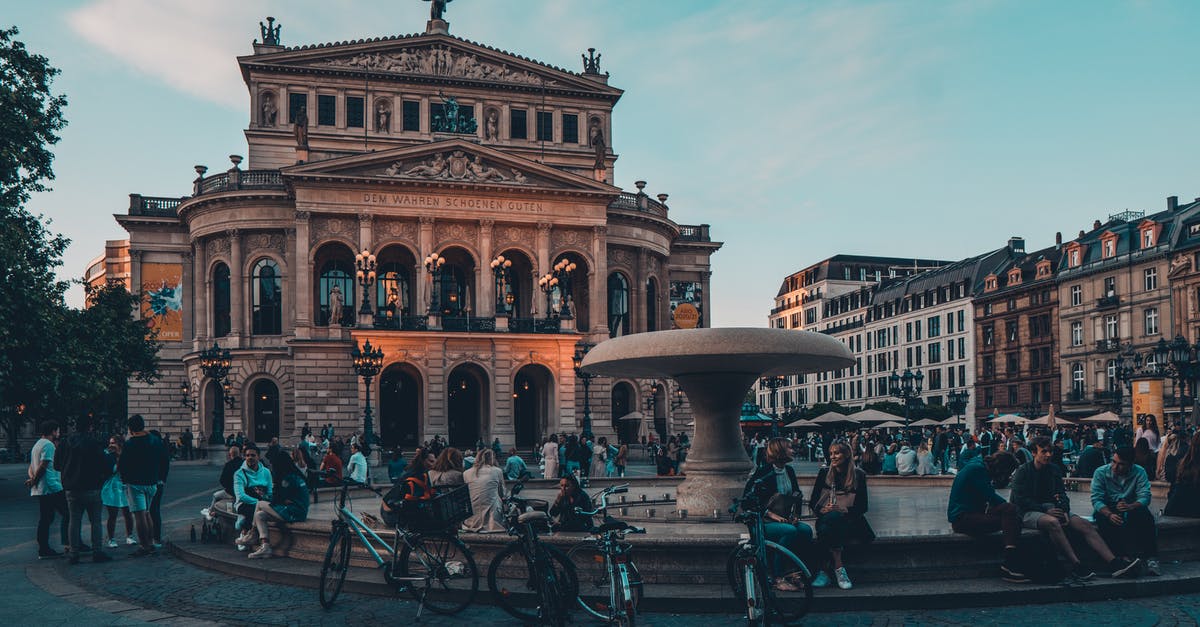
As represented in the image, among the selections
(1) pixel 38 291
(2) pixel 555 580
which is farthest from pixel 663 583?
(1) pixel 38 291

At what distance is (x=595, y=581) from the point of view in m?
9.45

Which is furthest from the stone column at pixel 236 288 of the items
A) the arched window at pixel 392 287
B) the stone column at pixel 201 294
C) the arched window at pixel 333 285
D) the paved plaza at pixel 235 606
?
the paved plaza at pixel 235 606

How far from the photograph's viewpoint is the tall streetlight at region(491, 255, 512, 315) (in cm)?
4544

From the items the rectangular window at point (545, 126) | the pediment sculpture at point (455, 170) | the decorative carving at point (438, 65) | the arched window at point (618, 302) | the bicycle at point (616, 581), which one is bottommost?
the bicycle at point (616, 581)

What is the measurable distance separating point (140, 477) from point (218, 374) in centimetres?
2813

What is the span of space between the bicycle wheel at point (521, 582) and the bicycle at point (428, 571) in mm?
328

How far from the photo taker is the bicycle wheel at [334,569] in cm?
941

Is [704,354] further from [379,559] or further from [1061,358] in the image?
[1061,358]

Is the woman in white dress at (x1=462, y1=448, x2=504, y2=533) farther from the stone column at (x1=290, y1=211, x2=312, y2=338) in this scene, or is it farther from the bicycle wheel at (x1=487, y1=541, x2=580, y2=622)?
the stone column at (x1=290, y1=211, x2=312, y2=338)

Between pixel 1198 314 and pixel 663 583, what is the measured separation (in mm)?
54061

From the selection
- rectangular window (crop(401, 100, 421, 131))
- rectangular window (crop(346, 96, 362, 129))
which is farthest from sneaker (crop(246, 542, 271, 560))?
rectangular window (crop(401, 100, 421, 131))

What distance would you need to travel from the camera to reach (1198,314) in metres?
54.1

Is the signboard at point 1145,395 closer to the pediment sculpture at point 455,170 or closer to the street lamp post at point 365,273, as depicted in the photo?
the pediment sculpture at point 455,170

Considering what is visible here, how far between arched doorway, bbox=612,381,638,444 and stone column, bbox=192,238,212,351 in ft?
64.8
